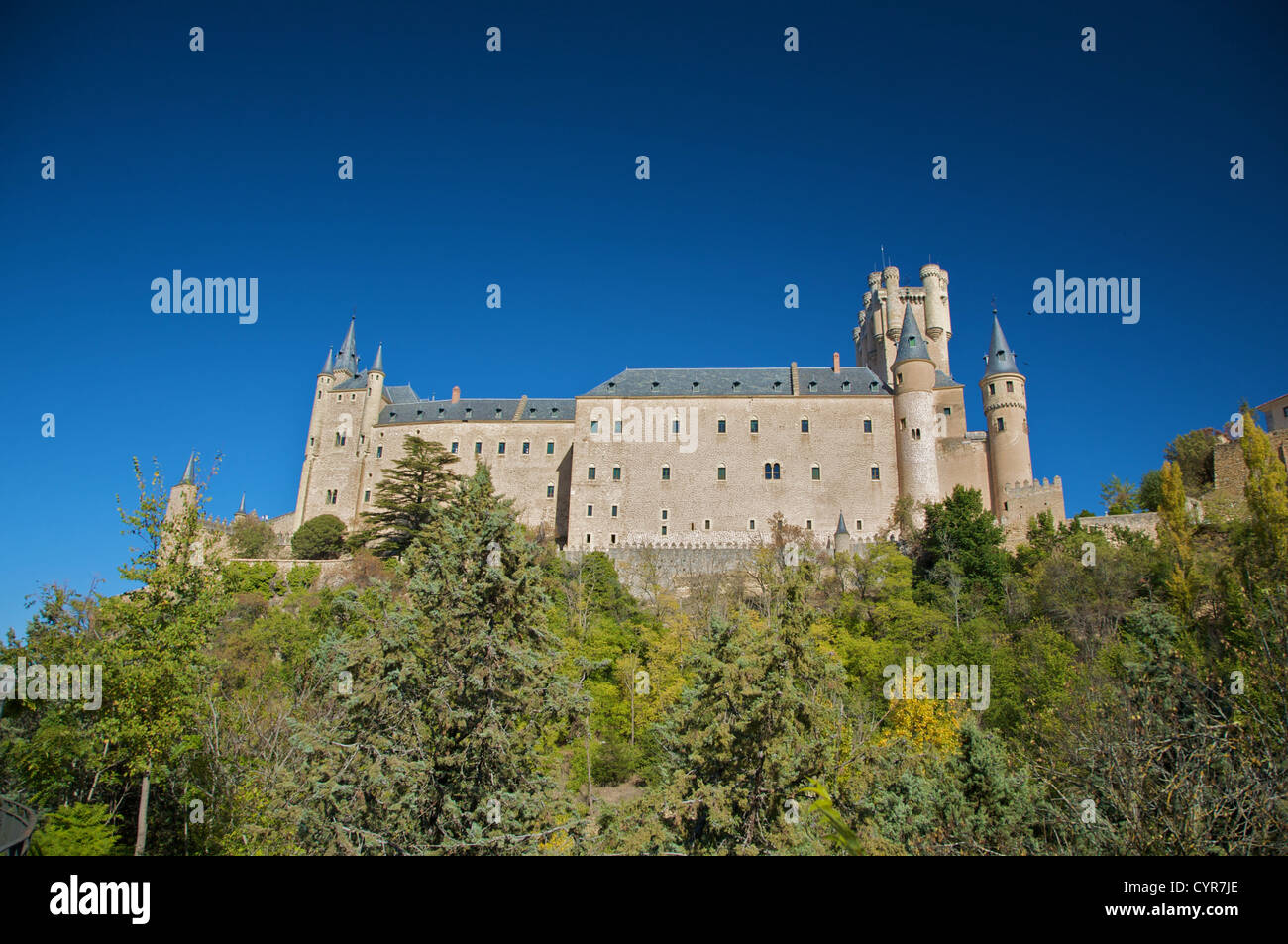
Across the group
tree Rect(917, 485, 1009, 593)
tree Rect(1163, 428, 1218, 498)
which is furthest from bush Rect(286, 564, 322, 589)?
tree Rect(1163, 428, 1218, 498)

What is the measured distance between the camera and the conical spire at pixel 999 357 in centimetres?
4344

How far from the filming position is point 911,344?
157 feet

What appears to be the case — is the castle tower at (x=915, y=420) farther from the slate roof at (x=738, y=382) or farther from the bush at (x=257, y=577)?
the bush at (x=257, y=577)

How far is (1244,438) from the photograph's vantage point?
27531 mm

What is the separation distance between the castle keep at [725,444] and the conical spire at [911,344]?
127 mm

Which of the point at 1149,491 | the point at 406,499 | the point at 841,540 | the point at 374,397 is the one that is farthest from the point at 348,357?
the point at 1149,491

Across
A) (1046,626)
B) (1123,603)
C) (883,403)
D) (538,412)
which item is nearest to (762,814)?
(1046,626)

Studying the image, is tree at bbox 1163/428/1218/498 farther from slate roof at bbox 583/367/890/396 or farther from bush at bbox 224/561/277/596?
bush at bbox 224/561/277/596

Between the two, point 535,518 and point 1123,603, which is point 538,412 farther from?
point 1123,603

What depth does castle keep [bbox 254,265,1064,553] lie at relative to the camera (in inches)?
1774

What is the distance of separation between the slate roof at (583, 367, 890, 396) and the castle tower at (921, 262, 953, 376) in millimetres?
6687

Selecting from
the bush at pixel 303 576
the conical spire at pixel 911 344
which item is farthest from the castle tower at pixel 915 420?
the bush at pixel 303 576

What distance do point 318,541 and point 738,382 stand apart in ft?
98.3

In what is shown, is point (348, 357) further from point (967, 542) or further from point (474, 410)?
point (967, 542)
